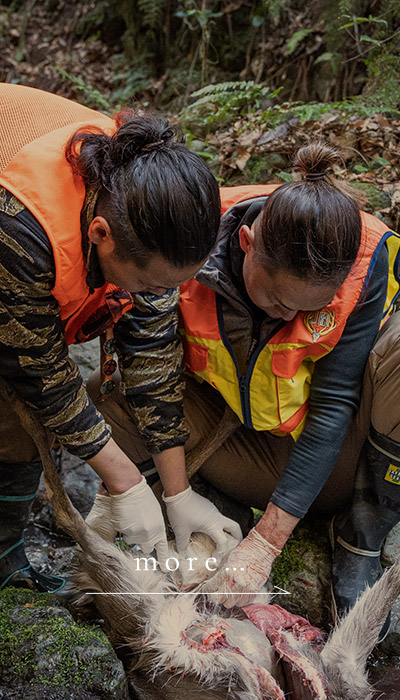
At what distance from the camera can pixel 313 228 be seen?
1.98 meters

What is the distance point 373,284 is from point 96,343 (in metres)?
2.15

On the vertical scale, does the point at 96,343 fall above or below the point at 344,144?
below

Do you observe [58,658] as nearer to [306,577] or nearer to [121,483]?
[121,483]

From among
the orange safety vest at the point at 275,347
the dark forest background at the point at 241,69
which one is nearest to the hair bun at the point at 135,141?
the orange safety vest at the point at 275,347

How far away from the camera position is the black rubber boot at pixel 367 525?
2.38m

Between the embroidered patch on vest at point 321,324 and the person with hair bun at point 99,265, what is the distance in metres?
0.54

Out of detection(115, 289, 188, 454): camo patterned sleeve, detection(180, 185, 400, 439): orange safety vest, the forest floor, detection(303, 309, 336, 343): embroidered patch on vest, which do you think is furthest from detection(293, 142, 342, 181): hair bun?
detection(115, 289, 188, 454): camo patterned sleeve

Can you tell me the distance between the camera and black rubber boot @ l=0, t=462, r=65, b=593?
101 inches

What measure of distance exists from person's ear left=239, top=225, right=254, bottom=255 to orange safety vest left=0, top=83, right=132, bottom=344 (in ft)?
1.84

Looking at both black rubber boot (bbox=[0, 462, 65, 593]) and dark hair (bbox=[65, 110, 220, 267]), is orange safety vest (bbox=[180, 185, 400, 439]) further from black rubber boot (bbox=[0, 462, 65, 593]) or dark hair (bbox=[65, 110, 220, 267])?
black rubber boot (bbox=[0, 462, 65, 593])

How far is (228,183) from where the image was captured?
14.5ft

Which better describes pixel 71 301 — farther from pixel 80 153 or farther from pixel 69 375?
pixel 80 153

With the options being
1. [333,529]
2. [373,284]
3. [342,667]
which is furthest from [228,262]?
[342,667]

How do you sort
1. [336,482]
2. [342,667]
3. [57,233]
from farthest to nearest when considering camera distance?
[336,482] → [342,667] → [57,233]
